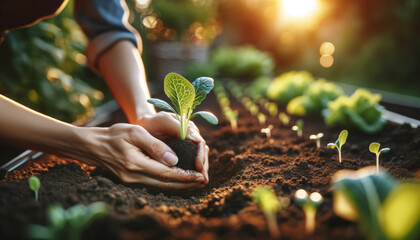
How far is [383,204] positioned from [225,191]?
2.27ft

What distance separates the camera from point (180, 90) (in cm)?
135

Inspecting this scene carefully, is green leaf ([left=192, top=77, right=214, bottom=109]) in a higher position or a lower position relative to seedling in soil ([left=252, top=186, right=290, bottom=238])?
higher

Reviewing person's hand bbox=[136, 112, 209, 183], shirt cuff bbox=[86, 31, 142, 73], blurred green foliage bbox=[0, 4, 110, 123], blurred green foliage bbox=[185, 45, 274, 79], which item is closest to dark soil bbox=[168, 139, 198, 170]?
person's hand bbox=[136, 112, 209, 183]

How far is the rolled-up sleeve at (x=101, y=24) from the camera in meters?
1.95

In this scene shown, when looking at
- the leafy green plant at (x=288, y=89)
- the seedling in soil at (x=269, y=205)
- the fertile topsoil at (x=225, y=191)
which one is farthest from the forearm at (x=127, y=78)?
the leafy green plant at (x=288, y=89)

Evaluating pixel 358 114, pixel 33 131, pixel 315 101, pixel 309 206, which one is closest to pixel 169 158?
pixel 33 131

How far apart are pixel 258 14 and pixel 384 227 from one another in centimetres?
935

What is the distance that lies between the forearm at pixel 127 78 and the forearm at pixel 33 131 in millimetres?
461

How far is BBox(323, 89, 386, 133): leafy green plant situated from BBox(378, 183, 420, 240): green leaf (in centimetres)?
151

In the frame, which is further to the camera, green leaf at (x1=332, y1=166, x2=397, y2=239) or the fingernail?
the fingernail

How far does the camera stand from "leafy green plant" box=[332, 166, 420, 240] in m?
0.59

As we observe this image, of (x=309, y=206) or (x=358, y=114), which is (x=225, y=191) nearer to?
(x=309, y=206)

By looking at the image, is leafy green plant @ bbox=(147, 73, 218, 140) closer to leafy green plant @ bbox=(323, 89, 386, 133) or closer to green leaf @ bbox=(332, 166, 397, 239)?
green leaf @ bbox=(332, 166, 397, 239)

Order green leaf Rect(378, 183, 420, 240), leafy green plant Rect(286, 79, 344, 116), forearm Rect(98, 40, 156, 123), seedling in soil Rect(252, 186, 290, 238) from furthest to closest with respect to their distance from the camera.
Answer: leafy green plant Rect(286, 79, 344, 116) → forearm Rect(98, 40, 156, 123) → seedling in soil Rect(252, 186, 290, 238) → green leaf Rect(378, 183, 420, 240)
